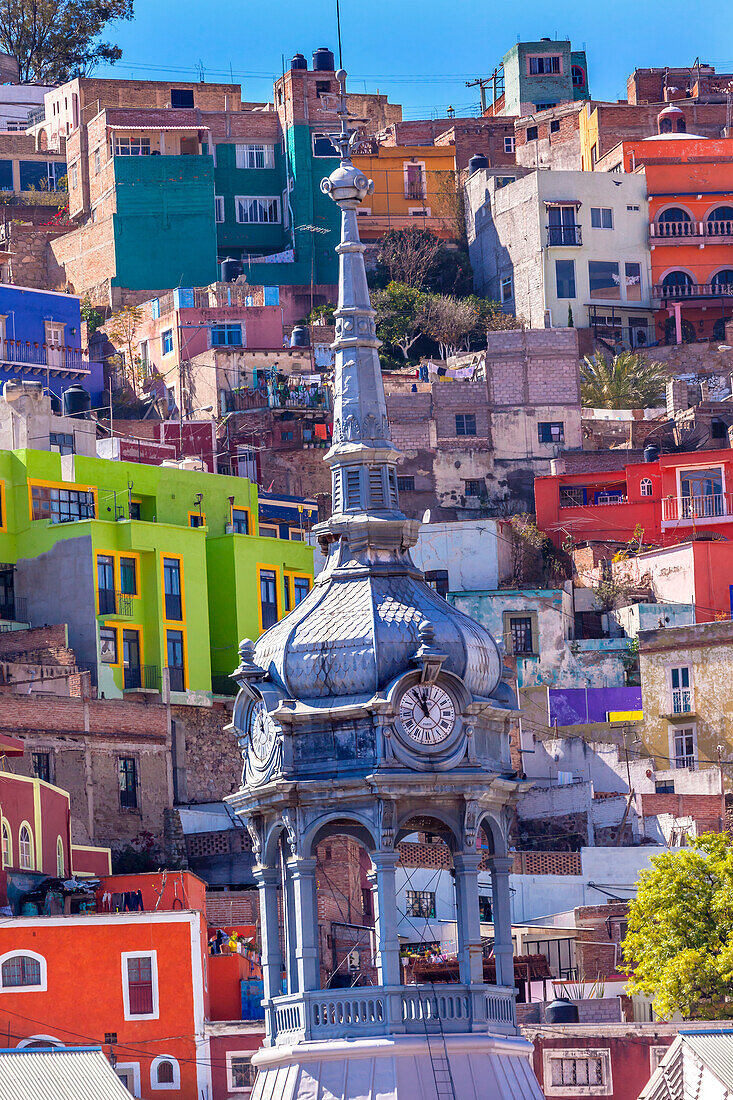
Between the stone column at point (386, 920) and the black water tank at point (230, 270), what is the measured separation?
82547 millimetres

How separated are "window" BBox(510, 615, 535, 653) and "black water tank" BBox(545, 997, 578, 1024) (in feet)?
88.7

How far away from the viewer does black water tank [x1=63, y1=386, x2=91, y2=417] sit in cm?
8162

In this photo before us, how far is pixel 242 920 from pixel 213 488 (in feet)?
72.4

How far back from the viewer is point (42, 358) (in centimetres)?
8931

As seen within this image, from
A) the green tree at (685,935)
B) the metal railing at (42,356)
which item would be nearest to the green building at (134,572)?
the metal railing at (42,356)

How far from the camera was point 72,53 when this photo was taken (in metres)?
131

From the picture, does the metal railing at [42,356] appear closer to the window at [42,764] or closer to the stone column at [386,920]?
the window at [42,764]

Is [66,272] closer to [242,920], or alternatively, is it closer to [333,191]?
[242,920]

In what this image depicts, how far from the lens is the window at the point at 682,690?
212 feet

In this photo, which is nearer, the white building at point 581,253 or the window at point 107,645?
the window at point 107,645

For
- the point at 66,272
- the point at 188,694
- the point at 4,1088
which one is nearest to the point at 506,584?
the point at 188,694

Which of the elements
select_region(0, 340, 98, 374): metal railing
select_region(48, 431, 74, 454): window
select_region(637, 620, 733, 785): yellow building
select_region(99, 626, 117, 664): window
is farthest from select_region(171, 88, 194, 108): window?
select_region(637, 620, 733, 785): yellow building

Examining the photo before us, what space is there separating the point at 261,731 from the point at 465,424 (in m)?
67.2

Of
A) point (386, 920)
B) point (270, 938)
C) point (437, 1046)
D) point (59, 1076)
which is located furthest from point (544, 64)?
point (437, 1046)
